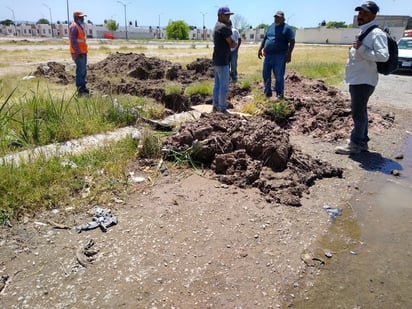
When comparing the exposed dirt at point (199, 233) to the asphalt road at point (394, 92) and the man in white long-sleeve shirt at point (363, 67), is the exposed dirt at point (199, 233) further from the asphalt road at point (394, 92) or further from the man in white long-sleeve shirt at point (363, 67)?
the asphalt road at point (394, 92)

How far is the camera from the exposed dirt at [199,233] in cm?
270

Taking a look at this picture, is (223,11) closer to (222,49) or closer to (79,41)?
(222,49)

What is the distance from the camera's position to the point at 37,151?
16.3ft

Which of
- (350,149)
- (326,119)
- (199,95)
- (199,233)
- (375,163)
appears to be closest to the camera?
(199,233)

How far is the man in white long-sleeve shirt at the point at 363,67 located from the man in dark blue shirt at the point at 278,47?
2.89m

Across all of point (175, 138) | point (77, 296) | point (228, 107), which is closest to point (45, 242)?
point (77, 296)

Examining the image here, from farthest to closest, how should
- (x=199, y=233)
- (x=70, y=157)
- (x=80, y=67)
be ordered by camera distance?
(x=80, y=67), (x=70, y=157), (x=199, y=233)

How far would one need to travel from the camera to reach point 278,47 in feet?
26.7

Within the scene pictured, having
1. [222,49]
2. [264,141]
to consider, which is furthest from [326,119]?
[264,141]

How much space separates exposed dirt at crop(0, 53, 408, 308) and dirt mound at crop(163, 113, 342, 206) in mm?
16

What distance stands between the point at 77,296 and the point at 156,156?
274cm

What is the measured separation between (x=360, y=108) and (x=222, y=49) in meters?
2.96

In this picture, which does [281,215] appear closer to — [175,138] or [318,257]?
[318,257]

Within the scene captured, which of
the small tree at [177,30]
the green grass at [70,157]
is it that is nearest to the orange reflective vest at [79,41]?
the green grass at [70,157]
